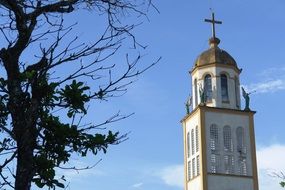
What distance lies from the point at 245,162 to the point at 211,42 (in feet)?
25.1

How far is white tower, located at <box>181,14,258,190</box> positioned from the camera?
109ft

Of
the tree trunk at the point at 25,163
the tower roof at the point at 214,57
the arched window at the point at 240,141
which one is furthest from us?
the tower roof at the point at 214,57

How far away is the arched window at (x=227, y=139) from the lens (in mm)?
34312

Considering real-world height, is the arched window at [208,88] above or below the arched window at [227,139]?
above

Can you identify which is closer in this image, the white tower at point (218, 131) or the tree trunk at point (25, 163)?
the tree trunk at point (25, 163)

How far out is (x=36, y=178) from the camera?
4.33 metres

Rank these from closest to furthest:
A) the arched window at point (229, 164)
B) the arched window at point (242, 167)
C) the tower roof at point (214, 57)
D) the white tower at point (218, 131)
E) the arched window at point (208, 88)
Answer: the white tower at point (218, 131), the arched window at point (229, 164), the arched window at point (242, 167), the arched window at point (208, 88), the tower roof at point (214, 57)

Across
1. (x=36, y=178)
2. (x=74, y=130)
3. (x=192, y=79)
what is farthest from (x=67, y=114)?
(x=192, y=79)

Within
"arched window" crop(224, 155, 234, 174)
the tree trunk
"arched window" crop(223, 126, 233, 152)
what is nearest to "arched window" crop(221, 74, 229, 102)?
"arched window" crop(223, 126, 233, 152)

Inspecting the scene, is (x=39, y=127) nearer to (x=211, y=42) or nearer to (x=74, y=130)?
(x=74, y=130)

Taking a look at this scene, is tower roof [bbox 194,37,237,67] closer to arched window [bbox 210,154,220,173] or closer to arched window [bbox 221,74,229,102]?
arched window [bbox 221,74,229,102]

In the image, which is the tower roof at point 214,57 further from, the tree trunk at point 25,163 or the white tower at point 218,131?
the tree trunk at point 25,163

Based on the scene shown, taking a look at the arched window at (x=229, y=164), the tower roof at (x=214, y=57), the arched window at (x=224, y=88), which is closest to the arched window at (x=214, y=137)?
the arched window at (x=229, y=164)

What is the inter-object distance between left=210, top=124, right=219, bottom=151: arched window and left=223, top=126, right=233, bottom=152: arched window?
1.56 ft
